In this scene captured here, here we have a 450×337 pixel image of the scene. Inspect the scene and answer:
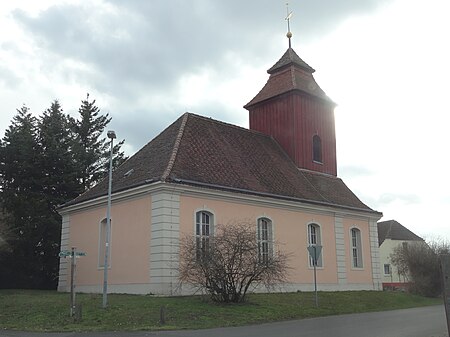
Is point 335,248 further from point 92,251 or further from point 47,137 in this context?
point 47,137

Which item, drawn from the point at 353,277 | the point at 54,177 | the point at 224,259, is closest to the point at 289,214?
the point at 353,277

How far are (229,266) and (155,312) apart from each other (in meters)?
3.49

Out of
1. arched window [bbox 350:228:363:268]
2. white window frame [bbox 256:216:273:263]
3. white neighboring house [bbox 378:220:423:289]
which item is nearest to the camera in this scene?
white window frame [bbox 256:216:273:263]

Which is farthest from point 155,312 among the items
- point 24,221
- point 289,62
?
point 289,62

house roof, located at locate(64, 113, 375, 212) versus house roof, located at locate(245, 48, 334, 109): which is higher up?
house roof, located at locate(245, 48, 334, 109)

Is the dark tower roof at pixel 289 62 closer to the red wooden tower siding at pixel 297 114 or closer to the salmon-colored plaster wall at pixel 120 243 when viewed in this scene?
the red wooden tower siding at pixel 297 114

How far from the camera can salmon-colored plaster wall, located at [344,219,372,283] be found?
30172 millimetres

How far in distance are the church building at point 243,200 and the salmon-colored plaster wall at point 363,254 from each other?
62 mm

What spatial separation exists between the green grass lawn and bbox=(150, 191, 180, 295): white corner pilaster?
2.97 feet

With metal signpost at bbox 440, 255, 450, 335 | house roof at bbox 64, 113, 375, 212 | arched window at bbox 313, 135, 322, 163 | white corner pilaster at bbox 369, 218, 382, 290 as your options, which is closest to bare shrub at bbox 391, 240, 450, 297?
white corner pilaster at bbox 369, 218, 382, 290

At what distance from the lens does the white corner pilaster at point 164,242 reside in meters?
20.7

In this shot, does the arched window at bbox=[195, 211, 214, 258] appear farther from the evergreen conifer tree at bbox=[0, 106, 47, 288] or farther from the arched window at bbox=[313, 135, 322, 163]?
the evergreen conifer tree at bbox=[0, 106, 47, 288]

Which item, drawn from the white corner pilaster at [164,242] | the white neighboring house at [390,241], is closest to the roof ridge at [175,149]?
the white corner pilaster at [164,242]

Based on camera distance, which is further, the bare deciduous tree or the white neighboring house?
the white neighboring house
